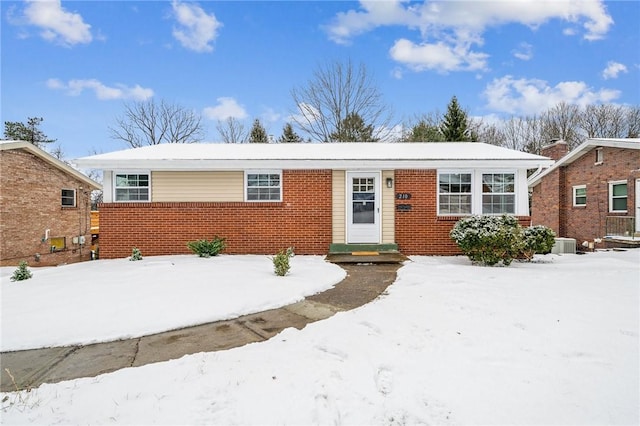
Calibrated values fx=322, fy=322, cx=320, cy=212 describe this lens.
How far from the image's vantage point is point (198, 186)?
9891mm

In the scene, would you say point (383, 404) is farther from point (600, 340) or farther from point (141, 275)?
point (141, 275)

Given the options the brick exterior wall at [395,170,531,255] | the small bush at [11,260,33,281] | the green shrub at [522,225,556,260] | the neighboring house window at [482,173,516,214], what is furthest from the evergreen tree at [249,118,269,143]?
the green shrub at [522,225,556,260]

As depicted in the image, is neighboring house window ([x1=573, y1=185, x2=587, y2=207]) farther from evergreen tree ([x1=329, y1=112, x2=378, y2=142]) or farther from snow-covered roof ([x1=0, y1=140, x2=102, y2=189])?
snow-covered roof ([x1=0, y1=140, x2=102, y2=189])

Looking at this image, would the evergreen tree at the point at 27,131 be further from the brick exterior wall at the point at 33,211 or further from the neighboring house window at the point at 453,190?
the neighboring house window at the point at 453,190

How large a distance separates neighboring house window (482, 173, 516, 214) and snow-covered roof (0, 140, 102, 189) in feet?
55.4

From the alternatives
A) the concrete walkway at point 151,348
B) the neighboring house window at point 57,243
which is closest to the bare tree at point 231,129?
the neighboring house window at point 57,243

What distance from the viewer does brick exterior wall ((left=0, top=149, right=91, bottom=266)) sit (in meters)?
12.2

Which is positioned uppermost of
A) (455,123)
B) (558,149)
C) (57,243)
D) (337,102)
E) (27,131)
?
(337,102)

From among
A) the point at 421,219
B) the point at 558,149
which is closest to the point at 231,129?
the point at 421,219

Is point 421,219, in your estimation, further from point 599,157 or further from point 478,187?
point 599,157

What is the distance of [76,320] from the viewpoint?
13.5ft

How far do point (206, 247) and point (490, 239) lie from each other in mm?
7288

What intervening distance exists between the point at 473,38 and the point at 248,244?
15.5 m

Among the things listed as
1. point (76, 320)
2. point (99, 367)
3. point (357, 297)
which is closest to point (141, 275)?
point (76, 320)
